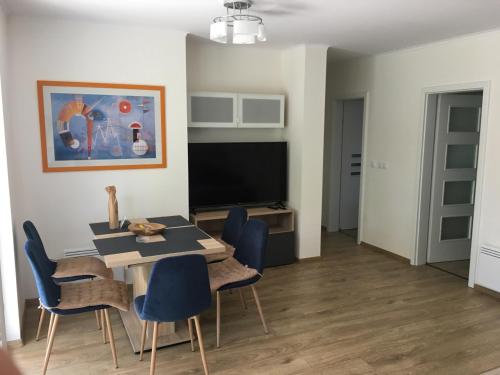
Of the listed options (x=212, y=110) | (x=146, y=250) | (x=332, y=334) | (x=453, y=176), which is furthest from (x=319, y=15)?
(x=453, y=176)

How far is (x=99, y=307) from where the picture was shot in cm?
266

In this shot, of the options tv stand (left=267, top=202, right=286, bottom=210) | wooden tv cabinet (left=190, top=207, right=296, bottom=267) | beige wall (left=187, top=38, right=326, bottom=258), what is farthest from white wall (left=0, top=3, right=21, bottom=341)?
tv stand (left=267, top=202, right=286, bottom=210)

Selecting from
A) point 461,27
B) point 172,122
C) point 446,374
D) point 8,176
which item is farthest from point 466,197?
point 8,176

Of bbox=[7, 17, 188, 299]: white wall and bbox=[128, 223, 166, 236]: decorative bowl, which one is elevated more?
bbox=[7, 17, 188, 299]: white wall

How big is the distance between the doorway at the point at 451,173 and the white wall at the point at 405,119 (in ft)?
0.64

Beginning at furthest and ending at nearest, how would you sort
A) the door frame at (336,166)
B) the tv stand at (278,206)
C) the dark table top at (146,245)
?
1. the door frame at (336,166)
2. the tv stand at (278,206)
3. the dark table top at (146,245)

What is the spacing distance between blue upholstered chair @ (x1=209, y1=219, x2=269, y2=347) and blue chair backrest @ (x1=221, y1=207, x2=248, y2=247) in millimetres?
378

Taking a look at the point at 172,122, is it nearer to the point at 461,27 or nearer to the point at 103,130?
the point at 103,130

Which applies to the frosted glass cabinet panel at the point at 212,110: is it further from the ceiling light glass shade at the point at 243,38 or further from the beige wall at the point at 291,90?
the ceiling light glass shade at the point at 243,38

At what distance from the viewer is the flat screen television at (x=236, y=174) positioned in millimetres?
4613

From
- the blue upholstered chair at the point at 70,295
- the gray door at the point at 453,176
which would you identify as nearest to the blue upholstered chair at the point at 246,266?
the blue upholstered chair at the point at 70,295

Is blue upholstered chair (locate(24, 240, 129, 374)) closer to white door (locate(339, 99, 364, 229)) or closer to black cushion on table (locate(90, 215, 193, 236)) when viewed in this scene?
black cushion on table (locate(90, 215, 193, 236))

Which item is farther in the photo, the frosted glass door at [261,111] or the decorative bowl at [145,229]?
the frosted glass door at [261,111]

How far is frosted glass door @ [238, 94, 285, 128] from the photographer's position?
4766 millimetres
